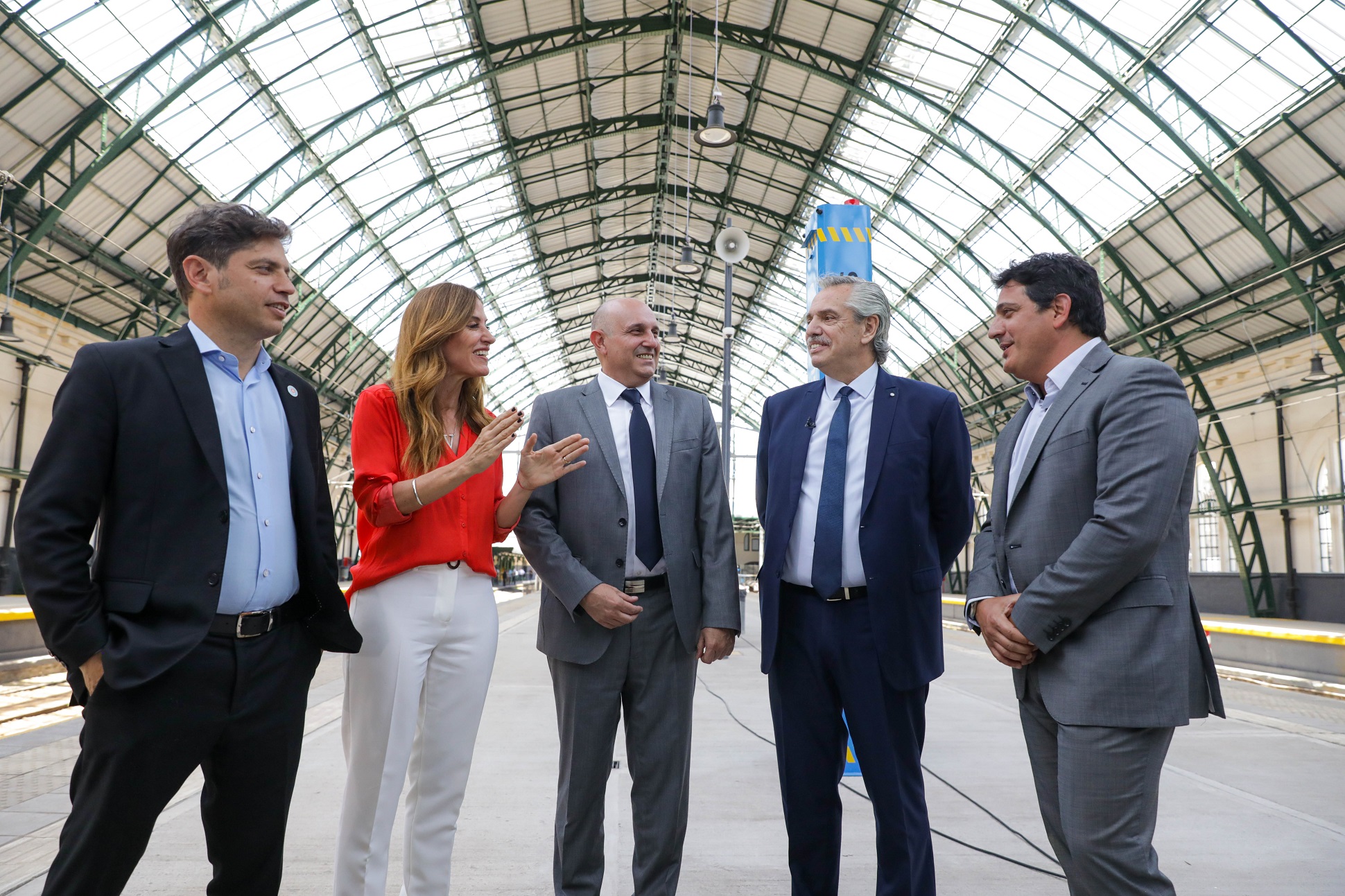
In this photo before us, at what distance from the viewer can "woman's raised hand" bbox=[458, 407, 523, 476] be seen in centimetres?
240

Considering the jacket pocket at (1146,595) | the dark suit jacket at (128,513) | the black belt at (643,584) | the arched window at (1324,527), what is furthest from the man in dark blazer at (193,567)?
the arched window at (1324,527)

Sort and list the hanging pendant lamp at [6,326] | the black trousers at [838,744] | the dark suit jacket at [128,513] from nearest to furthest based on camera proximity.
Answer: the dark suit jacket at [128,513]
the black trousers at [838,744]
the hanging pendant lamp at [6,326]

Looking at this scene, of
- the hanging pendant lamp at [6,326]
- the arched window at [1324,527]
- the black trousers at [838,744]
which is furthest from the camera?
the arched window at [1324,527]

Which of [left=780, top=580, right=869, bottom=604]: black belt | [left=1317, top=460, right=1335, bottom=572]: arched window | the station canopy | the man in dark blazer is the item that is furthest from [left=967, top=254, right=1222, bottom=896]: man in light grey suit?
[left=1317, top=460, right=1335, bottom=572]: arched window

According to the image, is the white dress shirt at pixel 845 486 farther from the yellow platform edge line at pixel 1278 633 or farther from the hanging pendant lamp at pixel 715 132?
the yellow platform edge line at pixel 1278 633

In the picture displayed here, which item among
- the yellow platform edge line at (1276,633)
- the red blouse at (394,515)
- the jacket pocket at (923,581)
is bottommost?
the yellow platform edge line at (1276,633)

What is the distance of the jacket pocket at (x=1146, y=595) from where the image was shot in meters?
2.07

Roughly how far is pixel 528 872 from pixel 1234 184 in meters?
16.0

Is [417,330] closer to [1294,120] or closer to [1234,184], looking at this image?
[1294,120]

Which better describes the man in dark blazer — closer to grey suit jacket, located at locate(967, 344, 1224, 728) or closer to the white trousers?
the white trousers

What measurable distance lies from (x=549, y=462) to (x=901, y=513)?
40.3 inches

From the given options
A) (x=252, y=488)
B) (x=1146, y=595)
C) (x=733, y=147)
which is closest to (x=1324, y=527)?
(x=733, y=147)

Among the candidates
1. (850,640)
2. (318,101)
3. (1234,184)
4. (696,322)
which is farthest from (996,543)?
(696,322)

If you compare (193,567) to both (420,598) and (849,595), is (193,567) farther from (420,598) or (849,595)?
(849,595)
